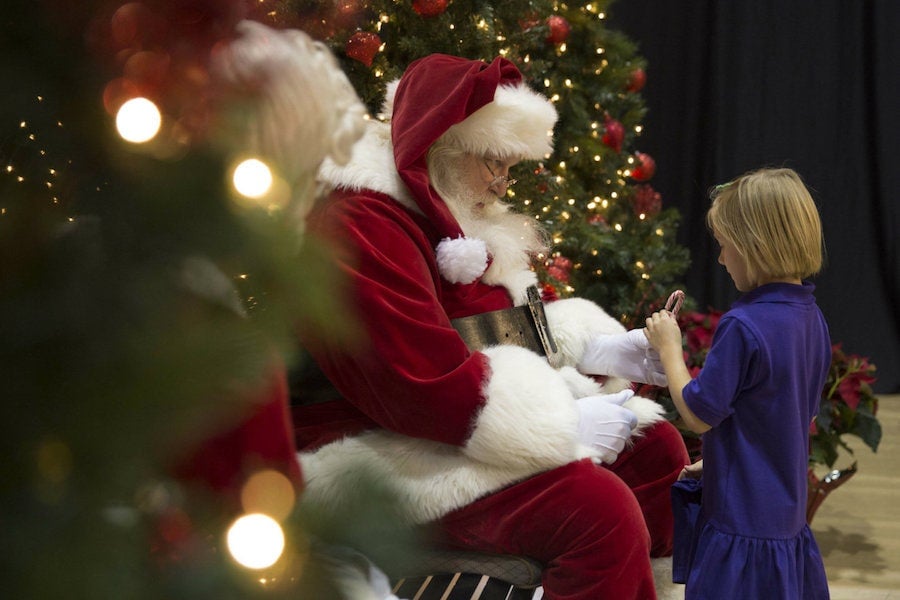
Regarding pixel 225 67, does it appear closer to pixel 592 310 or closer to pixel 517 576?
pixel 517 576

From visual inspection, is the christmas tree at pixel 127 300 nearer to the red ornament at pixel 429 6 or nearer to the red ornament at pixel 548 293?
the red ornament at pixel 548 293

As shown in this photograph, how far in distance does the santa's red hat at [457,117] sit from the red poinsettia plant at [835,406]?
133cm

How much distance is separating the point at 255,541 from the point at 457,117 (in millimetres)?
1349

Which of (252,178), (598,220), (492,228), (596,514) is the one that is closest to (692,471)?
(596,514)

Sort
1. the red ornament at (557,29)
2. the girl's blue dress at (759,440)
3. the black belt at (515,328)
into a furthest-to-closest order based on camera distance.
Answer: the red ornament at (557,29)
the black belt at (515,328)
the girl's blue dress at (759,440)

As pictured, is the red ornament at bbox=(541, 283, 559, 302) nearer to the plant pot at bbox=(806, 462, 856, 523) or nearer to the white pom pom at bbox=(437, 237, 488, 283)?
the white pom pom at bbox=(437, 237, 488, 283)

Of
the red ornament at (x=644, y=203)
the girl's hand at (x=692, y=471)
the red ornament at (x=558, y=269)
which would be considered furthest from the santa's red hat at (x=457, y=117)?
the red ornament at (x=644, y=203)

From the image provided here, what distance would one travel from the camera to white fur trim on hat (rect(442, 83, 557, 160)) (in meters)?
1.94

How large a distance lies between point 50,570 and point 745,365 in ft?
4.95

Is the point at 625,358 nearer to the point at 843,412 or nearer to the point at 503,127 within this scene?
the point at 503,127

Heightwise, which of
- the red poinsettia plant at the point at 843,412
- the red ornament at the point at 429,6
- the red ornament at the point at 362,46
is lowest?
the red poinsettia plant at the point at 843,412

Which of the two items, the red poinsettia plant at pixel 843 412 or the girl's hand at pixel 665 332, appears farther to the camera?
the red poinsettia plant at pixel 843 412

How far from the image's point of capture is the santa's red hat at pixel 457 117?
1823 millimetres

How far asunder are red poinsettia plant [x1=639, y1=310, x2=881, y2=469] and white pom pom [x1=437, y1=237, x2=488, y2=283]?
132 centimetres
